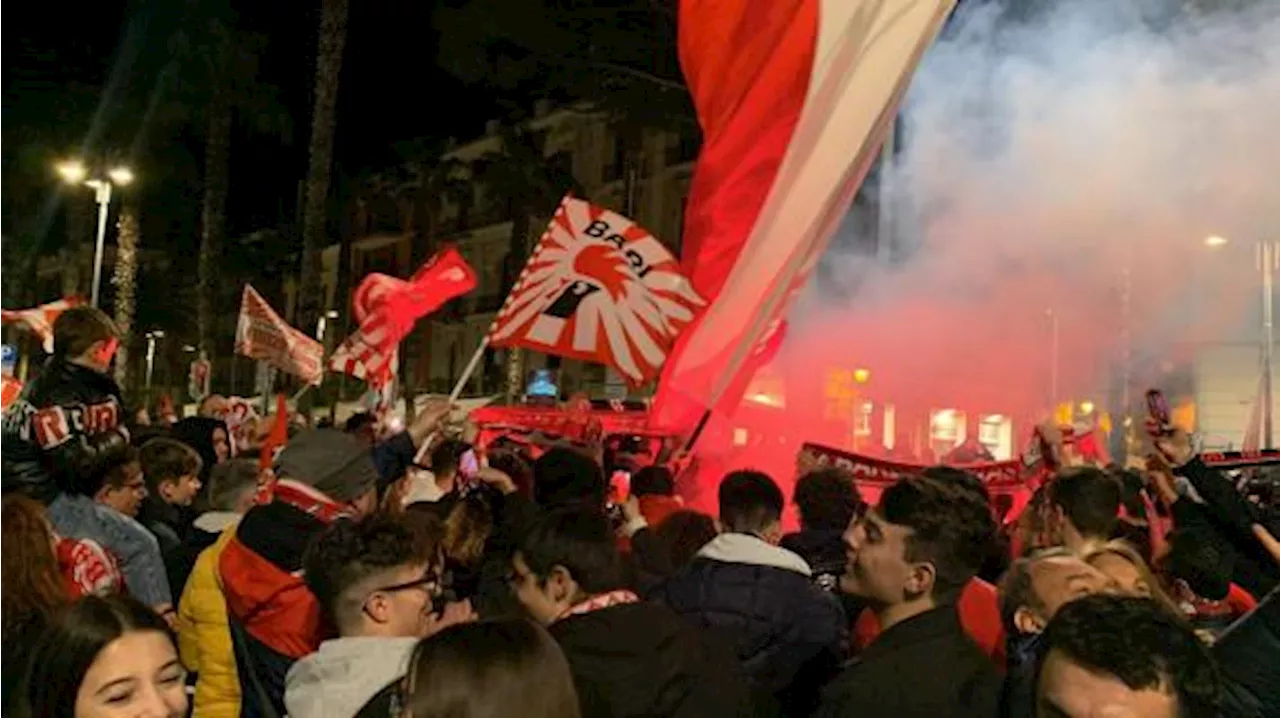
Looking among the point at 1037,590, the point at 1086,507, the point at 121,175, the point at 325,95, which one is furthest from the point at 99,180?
the point at 1037,590

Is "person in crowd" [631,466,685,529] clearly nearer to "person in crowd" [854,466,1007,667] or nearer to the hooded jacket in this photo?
"person in crowd" [854,466,1007,667]

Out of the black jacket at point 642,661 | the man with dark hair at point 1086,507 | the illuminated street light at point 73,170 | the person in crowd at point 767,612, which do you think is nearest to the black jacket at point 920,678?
the black jacket at point 642,661

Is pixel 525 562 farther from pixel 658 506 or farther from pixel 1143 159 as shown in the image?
pixel 1143 159

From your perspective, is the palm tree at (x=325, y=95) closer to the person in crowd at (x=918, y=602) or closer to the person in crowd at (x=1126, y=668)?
the person in crowd at (x=918, y=602)

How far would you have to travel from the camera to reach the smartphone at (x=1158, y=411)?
500 cm

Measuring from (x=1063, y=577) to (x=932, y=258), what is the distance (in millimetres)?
18871

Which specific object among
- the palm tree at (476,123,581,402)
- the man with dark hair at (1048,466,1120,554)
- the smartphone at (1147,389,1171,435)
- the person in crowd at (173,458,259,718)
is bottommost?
the person in crowd at (173,458,259,718)

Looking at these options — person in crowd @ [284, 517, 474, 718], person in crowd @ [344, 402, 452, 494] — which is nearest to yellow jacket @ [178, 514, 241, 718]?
person in crowd @ [344, 402, 452, 494]

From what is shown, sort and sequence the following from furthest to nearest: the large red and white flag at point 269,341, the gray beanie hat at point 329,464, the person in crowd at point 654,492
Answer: the large red and white flag at point 269,341, the person in crowd at point 654,492, the gray beanie hat at point 329,464

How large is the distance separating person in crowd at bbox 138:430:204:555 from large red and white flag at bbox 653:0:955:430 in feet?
8.07

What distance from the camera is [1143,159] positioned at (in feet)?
75.6

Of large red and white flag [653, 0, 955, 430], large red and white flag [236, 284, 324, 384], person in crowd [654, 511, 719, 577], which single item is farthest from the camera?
large red and white flag [236, 284, 324, 384]

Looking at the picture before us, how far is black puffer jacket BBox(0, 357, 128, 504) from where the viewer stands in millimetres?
5449

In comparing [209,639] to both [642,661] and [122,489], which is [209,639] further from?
[642,661]
